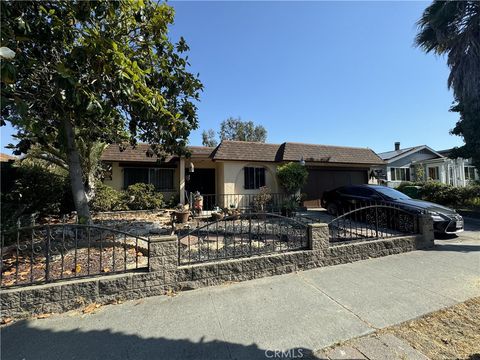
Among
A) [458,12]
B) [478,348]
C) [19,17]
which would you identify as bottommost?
[478,348]

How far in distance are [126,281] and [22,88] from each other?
4.73m

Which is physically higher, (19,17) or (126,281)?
(19,17)

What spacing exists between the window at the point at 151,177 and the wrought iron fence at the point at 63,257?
7.45 m

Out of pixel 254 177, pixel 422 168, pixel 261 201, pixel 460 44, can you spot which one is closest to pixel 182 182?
pixel 254 177

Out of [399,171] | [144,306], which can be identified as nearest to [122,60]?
[144,306]

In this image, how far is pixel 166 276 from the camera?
4.16 m

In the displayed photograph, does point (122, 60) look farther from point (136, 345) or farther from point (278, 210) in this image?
point (278, 210)

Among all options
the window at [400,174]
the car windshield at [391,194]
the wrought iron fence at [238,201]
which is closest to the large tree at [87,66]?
the wrought iron fence at [238,201]

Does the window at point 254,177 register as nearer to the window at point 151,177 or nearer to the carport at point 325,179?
the carport at point 325,179

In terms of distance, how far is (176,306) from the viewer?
374 centimetres

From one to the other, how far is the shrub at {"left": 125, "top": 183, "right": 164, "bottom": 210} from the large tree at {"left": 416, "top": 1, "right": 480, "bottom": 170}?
15.7 metres

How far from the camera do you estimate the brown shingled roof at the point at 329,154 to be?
14727 millimetres

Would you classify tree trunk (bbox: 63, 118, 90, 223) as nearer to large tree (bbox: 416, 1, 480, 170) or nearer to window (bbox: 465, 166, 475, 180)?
large tree (bbox: 416, 1, 480, 170)

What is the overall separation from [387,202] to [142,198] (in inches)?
410
